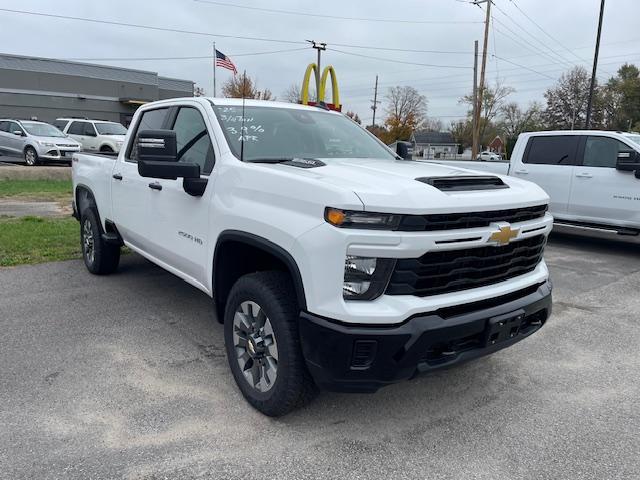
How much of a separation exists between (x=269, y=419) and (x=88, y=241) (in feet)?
13.1

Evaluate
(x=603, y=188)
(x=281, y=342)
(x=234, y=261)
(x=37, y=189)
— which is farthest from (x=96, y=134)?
(x=281, y=342)

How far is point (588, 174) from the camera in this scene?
8.39 m

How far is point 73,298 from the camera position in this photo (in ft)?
16.8

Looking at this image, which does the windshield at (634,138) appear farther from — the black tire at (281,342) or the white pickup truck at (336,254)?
the black tire at (281,342)

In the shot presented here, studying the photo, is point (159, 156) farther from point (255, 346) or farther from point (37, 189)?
point (37, 189)

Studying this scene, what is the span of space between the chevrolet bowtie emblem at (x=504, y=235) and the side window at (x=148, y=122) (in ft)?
10.1

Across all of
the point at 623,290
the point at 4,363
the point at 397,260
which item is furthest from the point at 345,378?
the point at 623,290

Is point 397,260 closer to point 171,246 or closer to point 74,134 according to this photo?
point 171,246

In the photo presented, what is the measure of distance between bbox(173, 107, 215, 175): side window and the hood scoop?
5.18 ft

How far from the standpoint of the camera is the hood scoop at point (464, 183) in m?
2.79

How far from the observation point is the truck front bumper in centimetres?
247

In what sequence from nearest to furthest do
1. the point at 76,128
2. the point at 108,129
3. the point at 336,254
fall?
the point at 336,254, the point at 108,129, the point at 76,128

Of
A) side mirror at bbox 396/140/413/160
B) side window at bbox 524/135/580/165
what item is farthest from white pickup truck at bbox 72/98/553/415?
side window at bbox 524/135/580/165

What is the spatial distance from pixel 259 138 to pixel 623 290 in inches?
190
